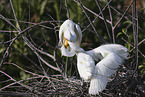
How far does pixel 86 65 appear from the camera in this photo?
857 mm

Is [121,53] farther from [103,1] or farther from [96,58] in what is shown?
[103,1]

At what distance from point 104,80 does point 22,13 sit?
1.72m

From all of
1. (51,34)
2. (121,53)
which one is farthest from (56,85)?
(51,34)

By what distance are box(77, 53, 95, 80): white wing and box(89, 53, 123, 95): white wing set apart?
3 cm

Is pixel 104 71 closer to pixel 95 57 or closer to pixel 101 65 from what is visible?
pixel 101 65

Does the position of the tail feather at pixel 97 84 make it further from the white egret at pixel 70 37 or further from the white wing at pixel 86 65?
the white egret at pixel 70 37

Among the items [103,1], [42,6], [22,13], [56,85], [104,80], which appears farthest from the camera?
[42,6]

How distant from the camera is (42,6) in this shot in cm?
262

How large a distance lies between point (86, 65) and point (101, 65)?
0.22 ft

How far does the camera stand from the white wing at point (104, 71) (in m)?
0.82

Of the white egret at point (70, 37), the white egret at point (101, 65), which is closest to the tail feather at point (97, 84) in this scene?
the white egret at point (101, 65)

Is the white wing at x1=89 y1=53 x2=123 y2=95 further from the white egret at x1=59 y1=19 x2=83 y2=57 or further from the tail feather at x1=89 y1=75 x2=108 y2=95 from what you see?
the white egret at x1=59 y1=19 x2=83 y2=57

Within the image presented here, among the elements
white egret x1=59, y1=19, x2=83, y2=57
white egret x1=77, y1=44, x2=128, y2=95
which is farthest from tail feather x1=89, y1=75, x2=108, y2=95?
white egret x1=59, y1=19, x2=83, y2=57

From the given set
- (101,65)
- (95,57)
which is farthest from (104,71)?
(95,57)
